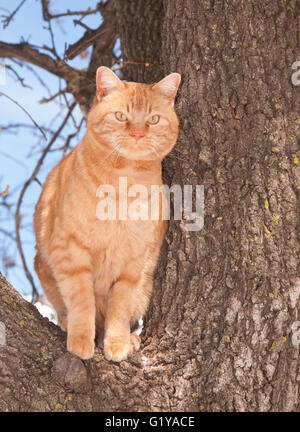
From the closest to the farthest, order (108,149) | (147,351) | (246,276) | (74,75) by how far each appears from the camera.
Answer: (246,276)
(147,351)
(108,149)
(74,75)

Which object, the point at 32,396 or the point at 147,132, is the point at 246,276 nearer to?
the point at 147,132

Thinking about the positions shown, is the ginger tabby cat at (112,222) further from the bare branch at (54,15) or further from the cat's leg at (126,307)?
the bare branch at (54,15)

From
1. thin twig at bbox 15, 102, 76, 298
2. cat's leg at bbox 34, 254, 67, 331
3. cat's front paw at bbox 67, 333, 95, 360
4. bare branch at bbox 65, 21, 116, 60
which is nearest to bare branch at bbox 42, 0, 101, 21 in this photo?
bare branch at bbox 65, 21, 116, 60

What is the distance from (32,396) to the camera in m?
2.11

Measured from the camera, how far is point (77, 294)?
2500 mm

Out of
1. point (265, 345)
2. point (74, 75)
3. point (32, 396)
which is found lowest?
point (32, 396)

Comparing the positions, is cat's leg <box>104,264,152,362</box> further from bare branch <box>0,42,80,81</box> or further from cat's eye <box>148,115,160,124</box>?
bare branch <box>0,42,80,81</box>

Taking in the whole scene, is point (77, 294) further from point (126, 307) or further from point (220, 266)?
point (220, 266)

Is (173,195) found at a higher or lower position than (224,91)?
lower

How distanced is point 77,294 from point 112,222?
15.9 inches

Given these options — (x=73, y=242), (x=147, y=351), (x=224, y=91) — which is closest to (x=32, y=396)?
(x=147, y=351)

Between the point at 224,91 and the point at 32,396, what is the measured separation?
1.68 meters
